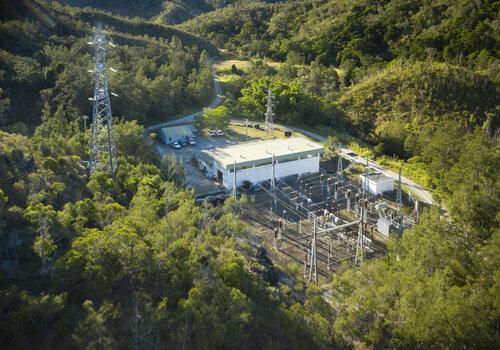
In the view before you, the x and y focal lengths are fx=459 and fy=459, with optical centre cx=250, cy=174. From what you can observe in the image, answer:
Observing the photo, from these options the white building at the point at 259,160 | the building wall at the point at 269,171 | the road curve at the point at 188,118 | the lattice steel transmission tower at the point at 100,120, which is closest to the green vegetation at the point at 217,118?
the road curve at the point at 188,118

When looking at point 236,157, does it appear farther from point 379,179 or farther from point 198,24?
point 198,24

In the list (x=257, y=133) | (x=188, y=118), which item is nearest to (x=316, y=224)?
(x=257, y=133)

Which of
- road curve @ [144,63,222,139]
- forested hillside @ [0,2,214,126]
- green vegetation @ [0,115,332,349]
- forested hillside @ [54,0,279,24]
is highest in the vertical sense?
forested hillside @ [54,0,279,24]

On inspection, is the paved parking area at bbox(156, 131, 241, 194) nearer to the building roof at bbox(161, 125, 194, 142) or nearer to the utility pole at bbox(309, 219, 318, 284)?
the building roof at bbox(161, 125, 194, 142)

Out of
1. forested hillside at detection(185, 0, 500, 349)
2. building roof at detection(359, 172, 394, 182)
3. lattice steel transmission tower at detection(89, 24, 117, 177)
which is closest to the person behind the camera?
forested hillside at detection(185, 0, 500, 349)

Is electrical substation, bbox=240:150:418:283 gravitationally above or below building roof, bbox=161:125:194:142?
below

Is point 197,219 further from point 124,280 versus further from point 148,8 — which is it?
point 148,8

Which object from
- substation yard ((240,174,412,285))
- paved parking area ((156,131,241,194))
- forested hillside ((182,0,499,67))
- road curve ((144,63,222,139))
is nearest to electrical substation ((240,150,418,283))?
substation yard ((240,174,412,285))
